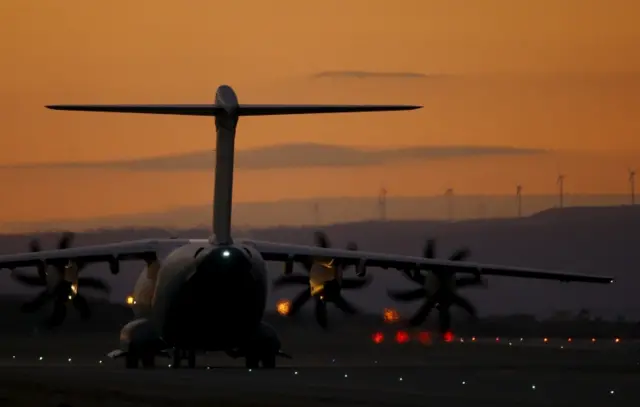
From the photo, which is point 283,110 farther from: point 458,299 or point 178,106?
point 458,299

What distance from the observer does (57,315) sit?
166 ft

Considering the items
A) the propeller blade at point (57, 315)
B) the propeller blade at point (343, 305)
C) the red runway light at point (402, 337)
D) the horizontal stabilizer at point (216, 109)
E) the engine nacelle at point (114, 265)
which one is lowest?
the red runway light at point (402, 337)

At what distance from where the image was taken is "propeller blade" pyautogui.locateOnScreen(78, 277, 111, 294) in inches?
2099

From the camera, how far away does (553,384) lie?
124ft

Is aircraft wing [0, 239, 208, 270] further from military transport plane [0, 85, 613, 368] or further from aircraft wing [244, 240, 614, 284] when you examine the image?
aircraft wing [244, 240, 614, 284]

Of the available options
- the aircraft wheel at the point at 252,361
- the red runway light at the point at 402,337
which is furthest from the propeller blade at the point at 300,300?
the red runway light at the point at 402,337

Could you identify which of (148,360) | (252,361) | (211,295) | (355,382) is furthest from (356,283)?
(355,382)

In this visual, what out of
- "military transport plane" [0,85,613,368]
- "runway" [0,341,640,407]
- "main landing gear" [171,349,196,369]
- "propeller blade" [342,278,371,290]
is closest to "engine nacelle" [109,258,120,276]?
"military transport plane" [0,85,613,368]

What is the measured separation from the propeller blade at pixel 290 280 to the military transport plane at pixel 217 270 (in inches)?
42.6

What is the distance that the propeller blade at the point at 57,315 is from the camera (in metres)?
50.2

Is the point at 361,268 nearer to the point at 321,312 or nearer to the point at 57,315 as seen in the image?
the point at 321,312

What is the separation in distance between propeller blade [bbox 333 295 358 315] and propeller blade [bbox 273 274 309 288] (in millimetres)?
2000

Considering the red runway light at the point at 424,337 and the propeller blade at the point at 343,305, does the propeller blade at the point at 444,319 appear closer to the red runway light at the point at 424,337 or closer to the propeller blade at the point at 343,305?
the propeller blade at the point at 343,305

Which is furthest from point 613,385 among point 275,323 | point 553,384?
point 275,323
